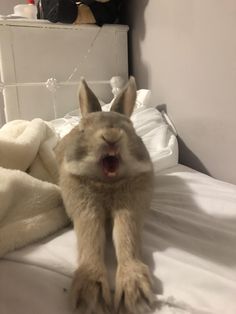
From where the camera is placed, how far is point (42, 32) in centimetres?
141

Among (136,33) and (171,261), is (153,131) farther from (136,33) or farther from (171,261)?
(171,261)

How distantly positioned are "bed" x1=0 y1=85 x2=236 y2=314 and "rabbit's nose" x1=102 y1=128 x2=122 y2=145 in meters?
0.21

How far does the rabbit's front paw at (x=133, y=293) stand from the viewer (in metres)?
0.52

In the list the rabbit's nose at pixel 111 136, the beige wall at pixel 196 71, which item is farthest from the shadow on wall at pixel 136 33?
the rabbit's nose at pixel 111 136

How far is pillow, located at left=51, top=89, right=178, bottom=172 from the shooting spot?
1180mm

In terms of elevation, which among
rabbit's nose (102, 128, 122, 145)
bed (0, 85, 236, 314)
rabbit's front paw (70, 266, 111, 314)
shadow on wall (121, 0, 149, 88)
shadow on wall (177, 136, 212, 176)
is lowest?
shadow on wall (177, 136, 212, 176)

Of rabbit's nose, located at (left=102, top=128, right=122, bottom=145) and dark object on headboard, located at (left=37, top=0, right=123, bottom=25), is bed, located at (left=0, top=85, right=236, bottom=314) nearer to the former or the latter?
rabbit's nose, located at (left=102, top=128, right=122, bottom=145)

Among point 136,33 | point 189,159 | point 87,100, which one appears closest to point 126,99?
point 87,100

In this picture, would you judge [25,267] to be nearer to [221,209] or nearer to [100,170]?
[100,170]

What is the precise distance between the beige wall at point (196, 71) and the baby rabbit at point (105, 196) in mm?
441

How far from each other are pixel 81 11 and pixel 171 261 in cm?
118

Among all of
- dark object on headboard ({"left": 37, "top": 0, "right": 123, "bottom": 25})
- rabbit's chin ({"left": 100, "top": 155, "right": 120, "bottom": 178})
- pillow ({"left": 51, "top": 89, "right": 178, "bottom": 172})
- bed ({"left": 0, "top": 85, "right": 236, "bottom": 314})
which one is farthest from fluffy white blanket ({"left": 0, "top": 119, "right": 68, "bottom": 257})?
dark object on headboard ({"left": 37, "top": 0, "right": 123, "bottom": 25})

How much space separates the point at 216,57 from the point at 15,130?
Answer: 67cm

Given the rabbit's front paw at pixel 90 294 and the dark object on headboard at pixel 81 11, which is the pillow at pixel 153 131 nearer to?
the dark object on headboard at pixel 81 11
